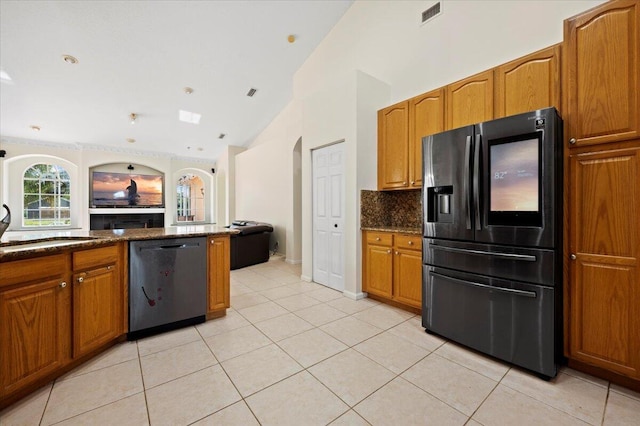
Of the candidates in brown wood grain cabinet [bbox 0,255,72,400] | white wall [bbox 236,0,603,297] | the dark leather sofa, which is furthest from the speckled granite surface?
brown wood grain cabinet [bbox 0,255,72,400]

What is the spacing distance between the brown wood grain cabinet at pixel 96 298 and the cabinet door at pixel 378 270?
260 centimetres

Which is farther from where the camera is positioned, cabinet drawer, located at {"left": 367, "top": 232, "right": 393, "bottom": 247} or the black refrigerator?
cabinet drawer, located at {"left": 367, "top": 232, "right": 393, "bottom": 247}

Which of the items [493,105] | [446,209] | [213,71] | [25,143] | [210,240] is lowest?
[210,240]

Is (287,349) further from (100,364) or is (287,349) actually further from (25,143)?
(25,143)

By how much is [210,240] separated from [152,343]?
3.35 ft

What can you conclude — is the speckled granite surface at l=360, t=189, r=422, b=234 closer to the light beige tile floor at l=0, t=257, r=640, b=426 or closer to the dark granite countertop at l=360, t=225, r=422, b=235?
the dark granite countertop at l=360, t=225, r=422, b=235

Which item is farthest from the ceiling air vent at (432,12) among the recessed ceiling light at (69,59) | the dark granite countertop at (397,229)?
the recessed ceiling light at (69,59)

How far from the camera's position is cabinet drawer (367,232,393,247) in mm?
3156

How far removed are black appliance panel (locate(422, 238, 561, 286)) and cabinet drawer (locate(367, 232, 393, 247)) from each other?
0.68 meters

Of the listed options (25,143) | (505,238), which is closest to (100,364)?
(505,238)

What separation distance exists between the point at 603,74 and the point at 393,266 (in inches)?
90.8

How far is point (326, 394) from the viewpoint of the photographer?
1.67m

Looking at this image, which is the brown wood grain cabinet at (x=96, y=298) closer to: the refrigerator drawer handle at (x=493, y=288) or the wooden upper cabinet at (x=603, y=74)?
the refrigerator drawer handle at (x=493, y=288)

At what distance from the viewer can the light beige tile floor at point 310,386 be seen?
4.88 ft
